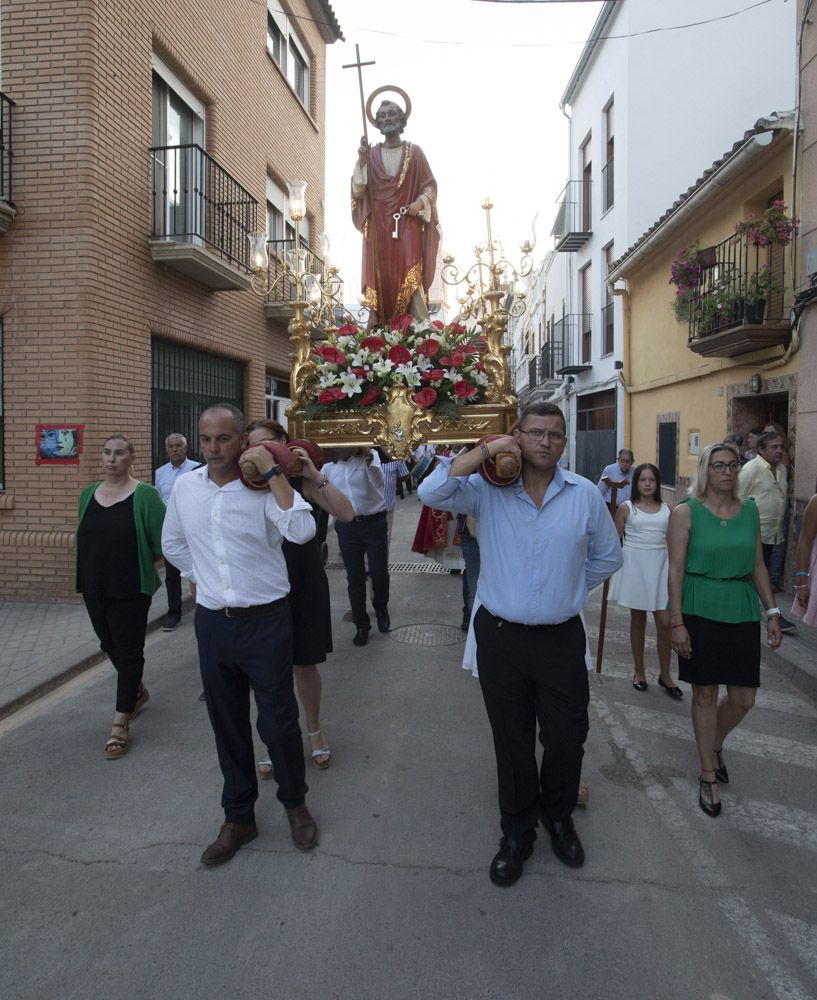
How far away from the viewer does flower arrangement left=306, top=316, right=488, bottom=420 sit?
4.04 metres

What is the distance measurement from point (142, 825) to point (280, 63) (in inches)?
603

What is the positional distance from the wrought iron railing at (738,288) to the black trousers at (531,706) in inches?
279

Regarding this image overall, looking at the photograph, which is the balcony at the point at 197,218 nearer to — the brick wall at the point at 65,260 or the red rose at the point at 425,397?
the brick wall at the point at 65,260

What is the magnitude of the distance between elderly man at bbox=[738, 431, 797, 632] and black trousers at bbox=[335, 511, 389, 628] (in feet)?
11.6

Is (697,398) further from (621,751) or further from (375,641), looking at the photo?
(621,751)

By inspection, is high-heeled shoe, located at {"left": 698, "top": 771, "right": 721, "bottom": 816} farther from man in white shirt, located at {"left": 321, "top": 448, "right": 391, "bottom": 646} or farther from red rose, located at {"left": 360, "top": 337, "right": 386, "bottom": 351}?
man in white shirt, located at {"left": 321, "top": 448, "right": 391, "bottom": 646}

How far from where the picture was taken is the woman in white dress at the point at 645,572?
522cm

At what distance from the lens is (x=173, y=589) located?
22.8 ft

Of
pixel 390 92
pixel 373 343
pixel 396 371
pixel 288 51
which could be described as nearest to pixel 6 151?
pixel 390 92

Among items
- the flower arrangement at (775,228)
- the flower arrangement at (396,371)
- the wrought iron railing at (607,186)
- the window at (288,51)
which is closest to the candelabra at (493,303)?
the flower arrangement at (396,371)

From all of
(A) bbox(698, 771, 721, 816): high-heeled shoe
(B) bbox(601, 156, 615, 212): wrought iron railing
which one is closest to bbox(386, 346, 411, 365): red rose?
(A) bbox(698, 771, 721, 816): high-heeled shoe

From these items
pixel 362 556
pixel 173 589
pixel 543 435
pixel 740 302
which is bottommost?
pixel 173 589

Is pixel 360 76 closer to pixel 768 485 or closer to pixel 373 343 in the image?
pixel 373 343

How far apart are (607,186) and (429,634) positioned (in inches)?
577
